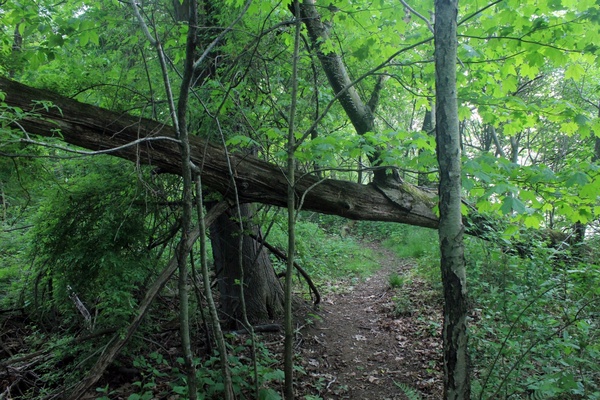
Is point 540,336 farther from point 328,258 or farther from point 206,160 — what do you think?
point 328,258

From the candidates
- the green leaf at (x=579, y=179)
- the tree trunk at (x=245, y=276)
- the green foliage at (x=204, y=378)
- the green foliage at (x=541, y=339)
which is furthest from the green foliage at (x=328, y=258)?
the green leaf at (x=579, y=179)

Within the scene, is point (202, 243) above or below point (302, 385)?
above

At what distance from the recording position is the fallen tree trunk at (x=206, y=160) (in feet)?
10.5

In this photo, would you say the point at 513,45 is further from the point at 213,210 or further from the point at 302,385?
the point at 302,385

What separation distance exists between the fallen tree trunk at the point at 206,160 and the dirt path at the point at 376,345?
158 centimetres

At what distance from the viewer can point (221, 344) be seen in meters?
2.69

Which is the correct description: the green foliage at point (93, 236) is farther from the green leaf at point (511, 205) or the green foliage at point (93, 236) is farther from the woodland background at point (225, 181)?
the green leaf at point (511, 205)

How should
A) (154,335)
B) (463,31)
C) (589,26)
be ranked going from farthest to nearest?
(154,335) < (463,31) < (589,26)

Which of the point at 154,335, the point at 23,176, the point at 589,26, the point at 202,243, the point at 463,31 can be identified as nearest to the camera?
the point at 202,243

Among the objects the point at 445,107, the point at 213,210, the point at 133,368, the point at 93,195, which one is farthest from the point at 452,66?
the point at 133,368

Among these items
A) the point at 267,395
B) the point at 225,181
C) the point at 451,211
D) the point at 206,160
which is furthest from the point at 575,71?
the point at 267,395

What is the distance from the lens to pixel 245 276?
5.16m

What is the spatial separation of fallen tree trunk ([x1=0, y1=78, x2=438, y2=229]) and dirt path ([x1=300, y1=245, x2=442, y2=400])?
1.58 metres

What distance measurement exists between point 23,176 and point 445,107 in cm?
361
